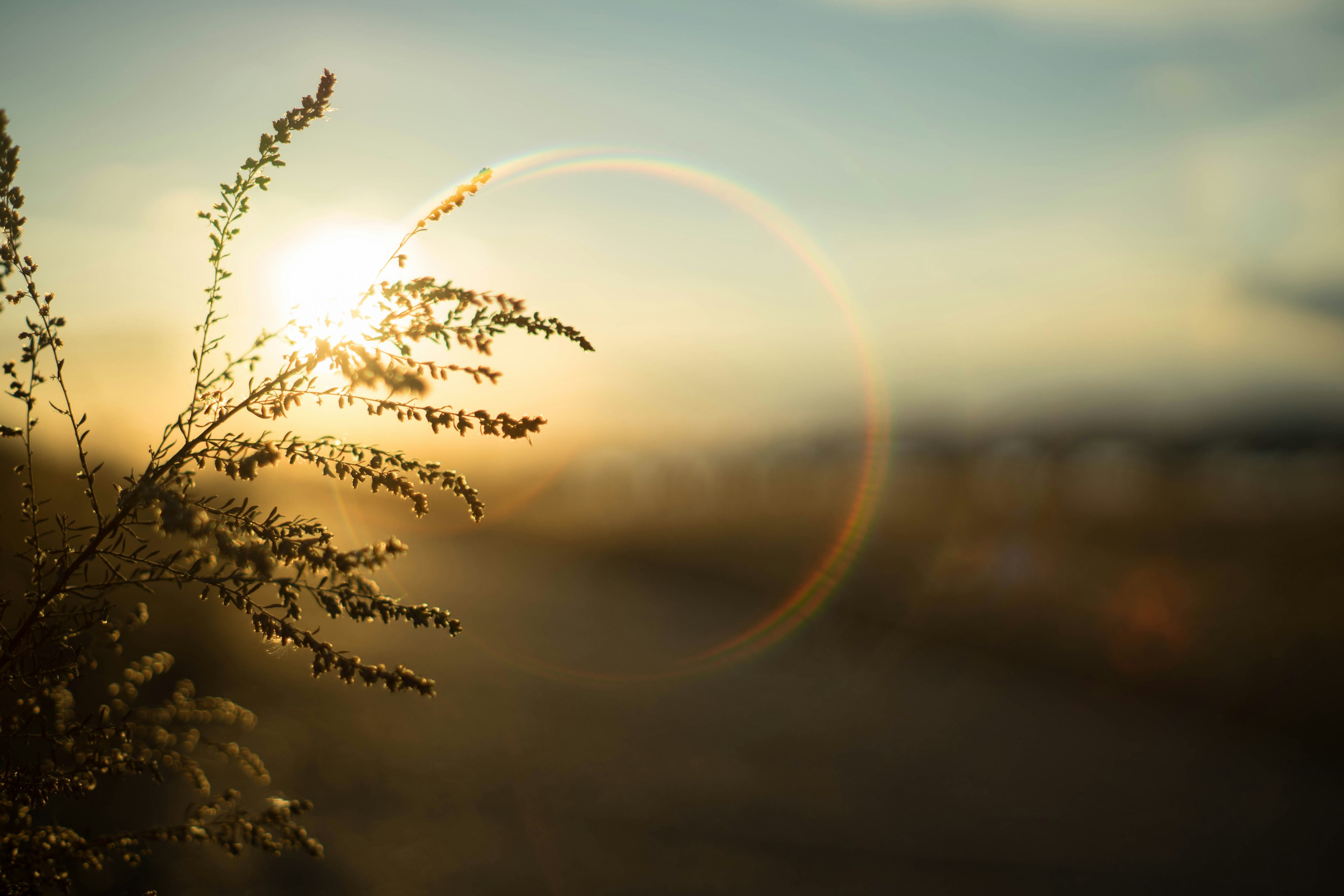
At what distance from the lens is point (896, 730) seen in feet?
33.8

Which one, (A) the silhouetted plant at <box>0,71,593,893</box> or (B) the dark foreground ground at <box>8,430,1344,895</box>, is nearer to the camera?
(A) the silhouetted plant at <box>0,71,593,893</box>

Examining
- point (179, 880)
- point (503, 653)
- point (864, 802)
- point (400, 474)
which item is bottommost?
point (179, 880)

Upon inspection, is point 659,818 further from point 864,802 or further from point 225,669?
point 225,669

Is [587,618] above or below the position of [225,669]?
above

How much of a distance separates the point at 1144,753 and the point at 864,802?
12.3 feet

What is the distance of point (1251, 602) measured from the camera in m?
11.3

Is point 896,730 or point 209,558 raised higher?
point 896,730

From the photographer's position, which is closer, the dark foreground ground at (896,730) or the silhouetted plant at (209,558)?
the silhouetted plant at (209,558)

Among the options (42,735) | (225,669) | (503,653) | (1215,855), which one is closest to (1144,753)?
(1215,855)

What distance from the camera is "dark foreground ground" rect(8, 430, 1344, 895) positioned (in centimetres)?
696

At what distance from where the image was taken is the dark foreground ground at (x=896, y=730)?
696 centimetres

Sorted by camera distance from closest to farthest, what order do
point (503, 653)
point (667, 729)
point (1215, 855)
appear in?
1. point (1215, 855)
2. point (667, 729)
3. point (503, 653)

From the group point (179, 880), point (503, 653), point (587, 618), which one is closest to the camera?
point (179, 880)

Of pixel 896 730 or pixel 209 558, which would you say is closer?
pixel 209 558
